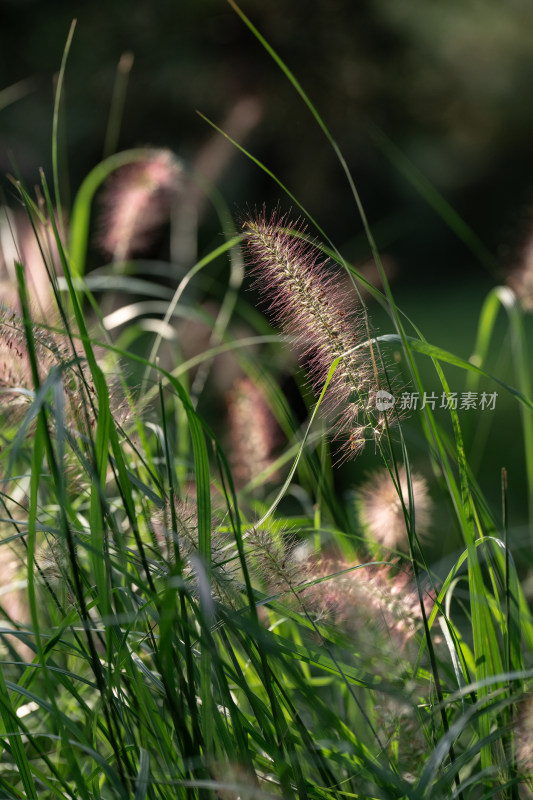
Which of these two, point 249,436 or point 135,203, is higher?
point 135,203

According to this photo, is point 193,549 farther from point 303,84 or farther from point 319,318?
point 303,84

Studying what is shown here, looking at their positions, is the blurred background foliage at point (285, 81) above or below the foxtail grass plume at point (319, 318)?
above

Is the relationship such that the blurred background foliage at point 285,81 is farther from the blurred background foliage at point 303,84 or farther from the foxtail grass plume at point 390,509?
the foxtail grass plume at point 390,509

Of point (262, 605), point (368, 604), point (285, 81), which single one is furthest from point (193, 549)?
point (285, 81)

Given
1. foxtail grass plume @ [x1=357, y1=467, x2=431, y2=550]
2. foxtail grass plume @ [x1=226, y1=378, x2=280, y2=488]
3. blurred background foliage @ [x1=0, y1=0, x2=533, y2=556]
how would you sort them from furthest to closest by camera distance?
blurred background foliage @ [x1=0, y1=0, x2=533, y2=556] < foxtail grass plume @ [x1=226, y1=378, x2=280, y2=488] < foxtail grass plume @ [x1=357, y1=467, x2=431, y2=550]

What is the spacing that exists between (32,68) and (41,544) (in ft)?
11.0

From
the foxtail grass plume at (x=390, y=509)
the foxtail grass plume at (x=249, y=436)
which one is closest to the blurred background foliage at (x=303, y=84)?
the foxtail grass plume at (x=249, y=436)

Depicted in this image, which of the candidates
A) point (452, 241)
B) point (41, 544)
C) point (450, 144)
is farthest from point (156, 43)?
point (41, 544)

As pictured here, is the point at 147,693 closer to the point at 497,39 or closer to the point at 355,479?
the point at 355,479

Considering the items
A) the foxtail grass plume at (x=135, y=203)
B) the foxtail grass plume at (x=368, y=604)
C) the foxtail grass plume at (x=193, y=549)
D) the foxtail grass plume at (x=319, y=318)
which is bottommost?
the foxtail grass plume at (x=368, y=604)

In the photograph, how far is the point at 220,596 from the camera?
452 millimetres

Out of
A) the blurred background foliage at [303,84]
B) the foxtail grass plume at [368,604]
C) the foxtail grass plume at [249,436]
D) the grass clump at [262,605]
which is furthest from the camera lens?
the blurred background foliage at [303,84]

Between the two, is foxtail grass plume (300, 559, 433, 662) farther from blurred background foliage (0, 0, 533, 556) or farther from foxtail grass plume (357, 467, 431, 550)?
blurred background foliage (0, 0, 533, 556)

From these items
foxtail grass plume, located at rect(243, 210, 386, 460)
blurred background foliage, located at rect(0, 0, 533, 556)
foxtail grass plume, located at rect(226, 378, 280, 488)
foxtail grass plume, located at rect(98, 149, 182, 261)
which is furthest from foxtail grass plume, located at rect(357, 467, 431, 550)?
blurred background foliage, located at rect(0, 0, 533, 556)
